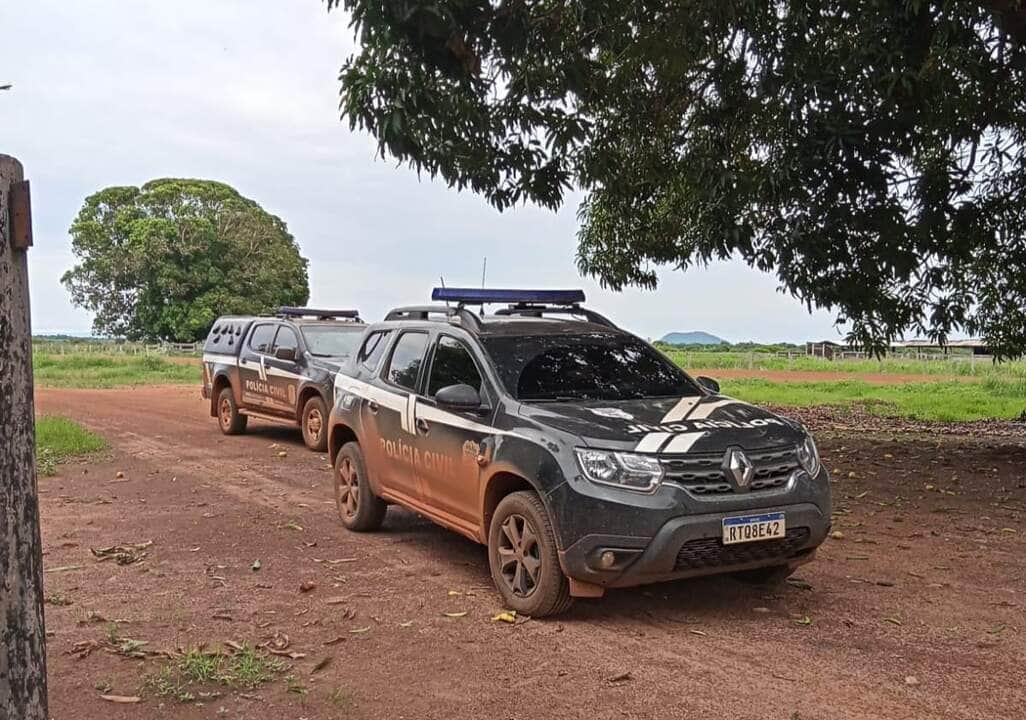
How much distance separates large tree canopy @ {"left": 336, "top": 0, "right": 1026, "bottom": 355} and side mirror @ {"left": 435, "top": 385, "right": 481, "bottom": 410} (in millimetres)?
3104

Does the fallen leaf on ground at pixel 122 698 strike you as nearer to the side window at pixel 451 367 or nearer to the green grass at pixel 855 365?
the side window at pixel 451 367

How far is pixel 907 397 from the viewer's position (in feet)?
81.5

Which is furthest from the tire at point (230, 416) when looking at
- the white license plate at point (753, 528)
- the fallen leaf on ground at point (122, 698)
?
the white license plate at point (753, 528)

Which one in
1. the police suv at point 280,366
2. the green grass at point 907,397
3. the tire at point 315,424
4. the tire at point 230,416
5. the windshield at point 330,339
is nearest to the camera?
the tire at point 315,424

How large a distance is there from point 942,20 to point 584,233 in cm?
668

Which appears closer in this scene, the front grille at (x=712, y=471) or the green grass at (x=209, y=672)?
the green grass at (x=209, y=672)

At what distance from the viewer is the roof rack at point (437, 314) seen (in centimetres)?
668

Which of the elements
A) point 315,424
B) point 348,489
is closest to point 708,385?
point 348,489

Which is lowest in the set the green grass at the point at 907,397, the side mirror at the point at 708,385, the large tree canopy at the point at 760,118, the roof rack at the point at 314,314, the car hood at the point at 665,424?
the green grass at the point at 907,397

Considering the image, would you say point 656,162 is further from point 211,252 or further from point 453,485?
point 211,252

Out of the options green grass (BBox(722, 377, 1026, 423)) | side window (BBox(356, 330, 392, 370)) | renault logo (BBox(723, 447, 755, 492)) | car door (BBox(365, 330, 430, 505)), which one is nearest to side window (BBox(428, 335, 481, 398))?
car door (BBox(365, 330, 430, 505))

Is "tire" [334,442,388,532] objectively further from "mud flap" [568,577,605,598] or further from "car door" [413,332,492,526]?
"mud flap" [568,577,605,598]

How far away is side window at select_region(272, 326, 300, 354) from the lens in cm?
1330

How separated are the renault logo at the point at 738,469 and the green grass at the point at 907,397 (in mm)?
14585
